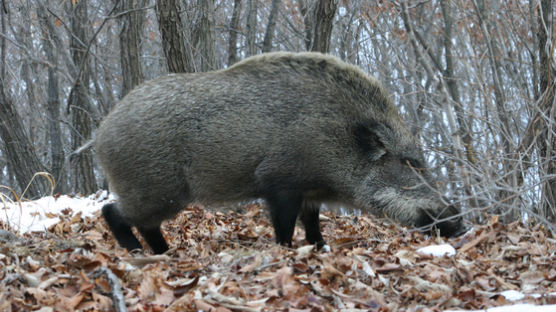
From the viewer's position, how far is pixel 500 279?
4.11 m

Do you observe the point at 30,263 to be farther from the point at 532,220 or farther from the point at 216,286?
the point at 532,220

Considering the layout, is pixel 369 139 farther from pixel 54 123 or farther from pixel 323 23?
pixel 54 123

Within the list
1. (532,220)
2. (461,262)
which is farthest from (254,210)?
(461,262)

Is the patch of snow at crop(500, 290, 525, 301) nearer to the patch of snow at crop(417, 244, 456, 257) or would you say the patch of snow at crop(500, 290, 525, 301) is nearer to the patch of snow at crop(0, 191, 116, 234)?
the patch of snow at crop(417, 244, 456, 257)

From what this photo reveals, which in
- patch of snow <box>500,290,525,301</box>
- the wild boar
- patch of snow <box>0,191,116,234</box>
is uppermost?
the wild boar

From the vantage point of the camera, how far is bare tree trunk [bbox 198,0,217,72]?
31.3 feet

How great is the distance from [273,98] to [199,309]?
279 centimetres

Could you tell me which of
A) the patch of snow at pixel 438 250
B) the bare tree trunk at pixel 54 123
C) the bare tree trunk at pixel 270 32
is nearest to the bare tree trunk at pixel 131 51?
the bare tree trunk at pixel 270 32

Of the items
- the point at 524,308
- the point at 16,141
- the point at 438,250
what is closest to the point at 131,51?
the point at 16,141

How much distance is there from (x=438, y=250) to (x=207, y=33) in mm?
5861

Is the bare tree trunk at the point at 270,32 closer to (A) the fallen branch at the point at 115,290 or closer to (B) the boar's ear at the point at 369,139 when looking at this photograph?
(B) the boar's ear at the point at 369,139

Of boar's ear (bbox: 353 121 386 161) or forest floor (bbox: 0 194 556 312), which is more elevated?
boar's ear (bbox: 353 121 386 161)

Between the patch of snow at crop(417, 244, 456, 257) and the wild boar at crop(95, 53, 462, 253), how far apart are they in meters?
0.67

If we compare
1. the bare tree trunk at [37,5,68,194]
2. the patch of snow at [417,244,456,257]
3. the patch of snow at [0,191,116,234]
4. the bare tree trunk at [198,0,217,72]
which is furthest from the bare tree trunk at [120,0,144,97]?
the patch of snow at [417,244,456,257]
